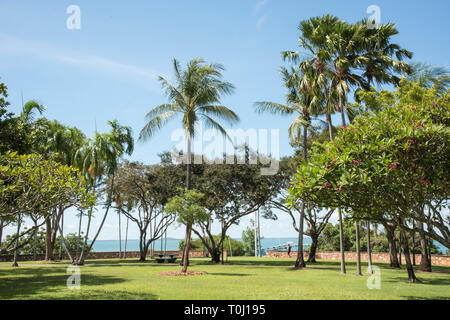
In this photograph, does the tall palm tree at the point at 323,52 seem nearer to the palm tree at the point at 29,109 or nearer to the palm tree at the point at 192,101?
the palm tree at the point at 192,101

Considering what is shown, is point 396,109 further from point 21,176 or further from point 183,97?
point 183,97

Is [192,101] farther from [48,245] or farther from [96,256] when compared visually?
[96,256]

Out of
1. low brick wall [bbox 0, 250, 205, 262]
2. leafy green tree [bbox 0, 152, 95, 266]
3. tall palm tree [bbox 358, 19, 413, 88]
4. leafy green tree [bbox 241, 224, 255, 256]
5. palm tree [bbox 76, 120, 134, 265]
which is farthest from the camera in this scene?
leafy green tree [bbox 241, 224, 255, 256]

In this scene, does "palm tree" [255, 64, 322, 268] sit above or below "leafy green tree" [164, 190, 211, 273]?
above

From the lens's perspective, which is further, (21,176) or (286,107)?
(286,107)

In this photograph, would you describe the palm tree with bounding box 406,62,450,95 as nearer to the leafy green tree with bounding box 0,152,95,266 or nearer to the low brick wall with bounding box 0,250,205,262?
the leafy green tree with bounding box 0,152,95,266

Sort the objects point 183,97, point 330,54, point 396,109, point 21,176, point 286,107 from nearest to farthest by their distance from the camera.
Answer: point 396,109, point 21,176, point 330,54, point 183,97, point 286,107

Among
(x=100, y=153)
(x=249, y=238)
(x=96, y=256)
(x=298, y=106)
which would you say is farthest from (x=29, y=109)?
(x=249, y=238)

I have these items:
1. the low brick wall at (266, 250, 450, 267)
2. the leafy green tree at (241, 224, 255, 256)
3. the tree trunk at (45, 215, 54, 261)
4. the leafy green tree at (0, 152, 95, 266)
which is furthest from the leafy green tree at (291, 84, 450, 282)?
the leafy green tree at (241, 224, 255, 256)
